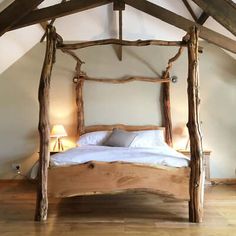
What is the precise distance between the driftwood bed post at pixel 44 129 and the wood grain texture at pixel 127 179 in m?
0.30

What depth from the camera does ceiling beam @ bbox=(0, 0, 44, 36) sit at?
3971 mm

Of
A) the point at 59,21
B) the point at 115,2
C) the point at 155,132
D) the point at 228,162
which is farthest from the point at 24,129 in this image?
the point at 228,162

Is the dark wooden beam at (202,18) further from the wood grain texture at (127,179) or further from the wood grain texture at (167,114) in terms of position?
the wood grain texture at (127,179)

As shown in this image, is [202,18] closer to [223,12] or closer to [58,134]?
[223,12]

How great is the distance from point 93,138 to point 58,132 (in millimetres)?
657

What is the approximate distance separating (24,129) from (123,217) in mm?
3185

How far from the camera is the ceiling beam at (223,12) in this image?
3.77 meters

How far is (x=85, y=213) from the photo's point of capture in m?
3.90

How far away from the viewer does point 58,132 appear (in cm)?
564

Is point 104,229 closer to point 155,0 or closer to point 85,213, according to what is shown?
point 85,213

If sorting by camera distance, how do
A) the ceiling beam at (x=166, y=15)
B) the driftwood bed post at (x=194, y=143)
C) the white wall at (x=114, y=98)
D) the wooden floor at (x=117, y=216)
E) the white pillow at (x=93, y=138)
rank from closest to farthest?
the wooden floor at (x=117, y=216)
the driftwood bed post at (x=194, y=143)
the ceiling beam at (x=166, y=15)
the white pillow at (x=93, y=138)
the white wall at (x=114, y=98)

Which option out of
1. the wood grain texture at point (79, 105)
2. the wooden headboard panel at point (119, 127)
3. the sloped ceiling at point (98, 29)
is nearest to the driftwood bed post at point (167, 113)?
the wooden headboard panel at point (119, 127)

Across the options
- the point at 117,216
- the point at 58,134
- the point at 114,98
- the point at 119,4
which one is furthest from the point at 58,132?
the point at 119,4

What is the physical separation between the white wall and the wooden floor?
1.29 metres
